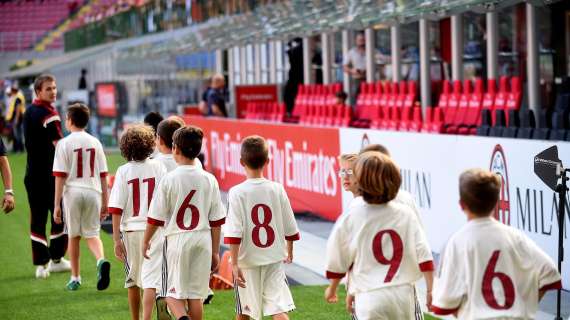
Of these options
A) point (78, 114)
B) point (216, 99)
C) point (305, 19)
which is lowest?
point (78, 114)

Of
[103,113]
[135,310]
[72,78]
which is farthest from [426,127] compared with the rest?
[72,78]

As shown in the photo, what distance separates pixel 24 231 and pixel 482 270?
1232 centimetres

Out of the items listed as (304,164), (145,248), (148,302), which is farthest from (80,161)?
(304,164)

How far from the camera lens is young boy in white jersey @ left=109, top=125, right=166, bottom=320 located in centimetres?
Answer: 836

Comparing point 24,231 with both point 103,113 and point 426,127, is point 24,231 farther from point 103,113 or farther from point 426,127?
point 103,113

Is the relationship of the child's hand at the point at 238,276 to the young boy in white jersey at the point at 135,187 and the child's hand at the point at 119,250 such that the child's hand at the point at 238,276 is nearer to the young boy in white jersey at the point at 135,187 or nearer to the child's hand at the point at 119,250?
the young boy in white jersey at the point at 135,187

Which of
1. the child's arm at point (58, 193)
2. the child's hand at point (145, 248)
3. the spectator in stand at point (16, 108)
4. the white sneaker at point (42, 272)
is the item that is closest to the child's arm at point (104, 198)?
the child's arm at point (58, 193)

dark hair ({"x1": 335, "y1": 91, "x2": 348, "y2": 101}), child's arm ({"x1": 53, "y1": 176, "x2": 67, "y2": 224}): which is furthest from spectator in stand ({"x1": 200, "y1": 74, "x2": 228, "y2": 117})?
child's arm ({"x1": 53, "y1": 176, "x2": 67, "y2": 224})

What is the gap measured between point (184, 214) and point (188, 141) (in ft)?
1.57

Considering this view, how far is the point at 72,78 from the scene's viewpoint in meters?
51.4

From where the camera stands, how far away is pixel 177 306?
7.64 m

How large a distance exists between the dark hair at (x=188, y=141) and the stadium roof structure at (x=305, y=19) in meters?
6.16

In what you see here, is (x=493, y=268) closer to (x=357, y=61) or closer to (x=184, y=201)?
(x=184, y=201)

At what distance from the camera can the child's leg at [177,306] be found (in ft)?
24.8
